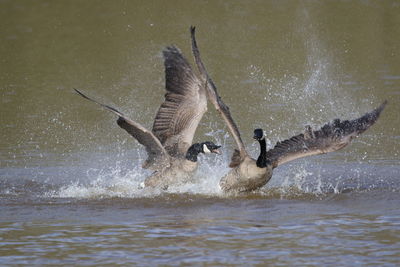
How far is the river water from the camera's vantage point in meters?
8.46

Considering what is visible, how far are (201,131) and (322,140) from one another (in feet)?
14.6

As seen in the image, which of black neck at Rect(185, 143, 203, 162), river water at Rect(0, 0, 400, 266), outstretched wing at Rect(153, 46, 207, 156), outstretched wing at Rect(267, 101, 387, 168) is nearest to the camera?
river water at Rect(0, 0, 400, 266)

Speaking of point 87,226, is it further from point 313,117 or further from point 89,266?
point 313,117

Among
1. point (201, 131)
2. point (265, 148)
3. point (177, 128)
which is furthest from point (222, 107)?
point (201, 131)

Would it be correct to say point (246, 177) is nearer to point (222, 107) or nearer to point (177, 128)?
point (222, 107)

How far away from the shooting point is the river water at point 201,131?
846 centimetres

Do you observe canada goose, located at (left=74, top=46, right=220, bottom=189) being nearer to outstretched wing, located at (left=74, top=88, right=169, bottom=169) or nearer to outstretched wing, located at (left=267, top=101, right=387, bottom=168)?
outstretched wing, located at (left=74, top=88, right=169, bottom=169)

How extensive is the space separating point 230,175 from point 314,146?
115 cm

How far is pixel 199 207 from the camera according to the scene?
33.7 ft

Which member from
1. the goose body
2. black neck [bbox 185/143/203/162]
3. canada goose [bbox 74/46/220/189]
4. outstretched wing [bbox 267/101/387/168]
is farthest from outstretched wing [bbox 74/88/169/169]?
outstretched wing [bbox 267/101/387/168]

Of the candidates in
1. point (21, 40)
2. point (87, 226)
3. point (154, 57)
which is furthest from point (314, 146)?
point (21, 40)

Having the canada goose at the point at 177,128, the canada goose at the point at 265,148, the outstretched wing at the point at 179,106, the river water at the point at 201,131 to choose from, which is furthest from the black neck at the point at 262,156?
the outstretched wing at the point at 179,106

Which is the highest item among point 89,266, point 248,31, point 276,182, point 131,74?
point 248,31

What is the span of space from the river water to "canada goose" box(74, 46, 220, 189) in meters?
0.32
